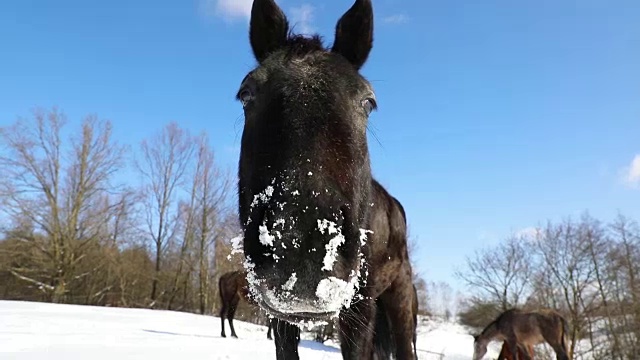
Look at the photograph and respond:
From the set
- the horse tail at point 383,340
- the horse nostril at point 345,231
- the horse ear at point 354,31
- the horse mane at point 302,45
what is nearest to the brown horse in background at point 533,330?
the horse tail at point 383,340

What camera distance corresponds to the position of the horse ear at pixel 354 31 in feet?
9.69

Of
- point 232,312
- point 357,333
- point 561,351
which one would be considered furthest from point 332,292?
point 561,351

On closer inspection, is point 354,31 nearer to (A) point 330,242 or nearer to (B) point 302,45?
(B) point 302,45

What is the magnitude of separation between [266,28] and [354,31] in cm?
70

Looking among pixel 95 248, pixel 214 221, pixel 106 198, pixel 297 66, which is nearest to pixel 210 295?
pixel 214 221

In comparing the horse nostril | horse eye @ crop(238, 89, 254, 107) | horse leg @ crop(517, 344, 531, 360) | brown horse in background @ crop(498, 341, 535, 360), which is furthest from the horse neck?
the horse nostril

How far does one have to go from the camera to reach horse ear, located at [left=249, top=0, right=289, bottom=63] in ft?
9.57

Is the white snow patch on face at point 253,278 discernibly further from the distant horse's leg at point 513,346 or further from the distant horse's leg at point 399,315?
the distant horse's leg at point 513,346

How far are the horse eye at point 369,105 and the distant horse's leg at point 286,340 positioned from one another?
71.8 inches

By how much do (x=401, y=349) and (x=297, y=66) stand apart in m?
3.15

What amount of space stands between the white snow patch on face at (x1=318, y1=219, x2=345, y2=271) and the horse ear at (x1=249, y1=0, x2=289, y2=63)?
5.91 ft

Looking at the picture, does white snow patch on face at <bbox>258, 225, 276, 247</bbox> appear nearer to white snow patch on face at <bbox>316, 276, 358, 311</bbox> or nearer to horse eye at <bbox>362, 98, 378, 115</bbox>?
white snow patch on face at <bbox>316, 276, 358, 311</bbox>

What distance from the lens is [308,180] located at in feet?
5.41

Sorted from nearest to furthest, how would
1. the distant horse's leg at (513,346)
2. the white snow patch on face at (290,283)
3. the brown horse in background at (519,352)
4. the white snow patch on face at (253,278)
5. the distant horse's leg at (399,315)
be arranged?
the white snow patch on face at (290,283) < the white snow patch on face at (253,278) < the distant horse's leg at (399,315) < the distant horse's leg at (513,346) < the brown horse in background at (519,352)
